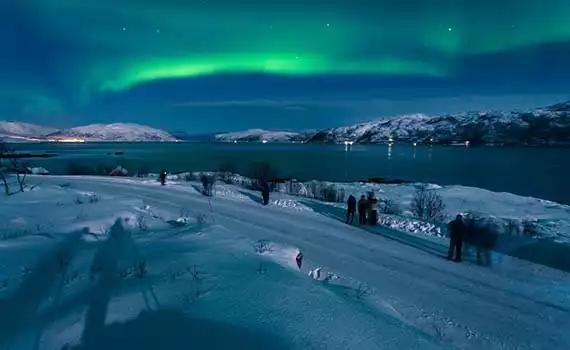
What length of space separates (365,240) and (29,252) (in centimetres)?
1024

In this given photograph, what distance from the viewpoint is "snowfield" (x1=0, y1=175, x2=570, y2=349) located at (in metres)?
5.69

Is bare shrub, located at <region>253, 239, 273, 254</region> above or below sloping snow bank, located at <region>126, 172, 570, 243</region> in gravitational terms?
above

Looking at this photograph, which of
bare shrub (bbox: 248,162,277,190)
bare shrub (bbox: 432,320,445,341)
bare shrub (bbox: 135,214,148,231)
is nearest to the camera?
bare shrub (bbox: 432,320,445,341)

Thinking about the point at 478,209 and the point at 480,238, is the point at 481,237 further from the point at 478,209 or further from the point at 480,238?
the point at 478,209

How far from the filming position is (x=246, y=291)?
702 cm

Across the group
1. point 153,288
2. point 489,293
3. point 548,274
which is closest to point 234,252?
point 153,288

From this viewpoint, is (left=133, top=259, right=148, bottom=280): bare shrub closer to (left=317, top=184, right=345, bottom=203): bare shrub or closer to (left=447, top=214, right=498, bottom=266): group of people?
(left=447, top=214, right=498, bottom=266): group of people

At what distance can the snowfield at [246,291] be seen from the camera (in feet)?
18.7

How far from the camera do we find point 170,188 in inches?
1102

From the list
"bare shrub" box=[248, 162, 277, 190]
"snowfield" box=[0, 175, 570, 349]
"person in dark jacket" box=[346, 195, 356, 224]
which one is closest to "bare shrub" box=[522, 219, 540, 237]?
"snowfield" box=[0, 175, 570, 349]

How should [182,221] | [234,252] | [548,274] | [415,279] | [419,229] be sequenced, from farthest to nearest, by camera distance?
[419,229]
[182,221]
[548,274]
[415,279]
[234,252]

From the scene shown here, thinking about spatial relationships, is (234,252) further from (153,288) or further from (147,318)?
(147,318)

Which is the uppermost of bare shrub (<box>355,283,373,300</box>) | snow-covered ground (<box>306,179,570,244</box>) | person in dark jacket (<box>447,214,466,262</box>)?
person in dark jacket (<box>447,214,466,262</box>)

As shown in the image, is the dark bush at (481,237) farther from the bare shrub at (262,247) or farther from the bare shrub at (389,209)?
the bare shrub at (389,209)
